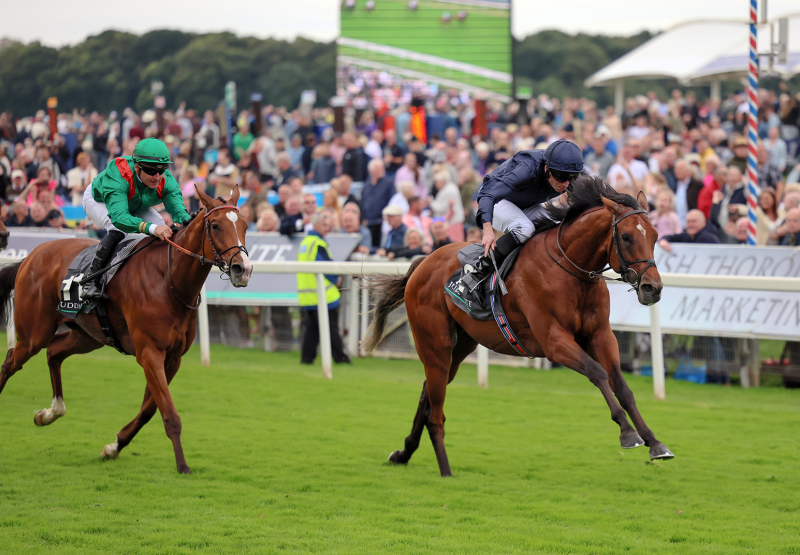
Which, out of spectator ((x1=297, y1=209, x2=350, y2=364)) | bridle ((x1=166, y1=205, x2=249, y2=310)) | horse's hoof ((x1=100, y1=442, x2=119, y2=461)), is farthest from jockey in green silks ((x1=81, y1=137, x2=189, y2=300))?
spectator ((x1=297, y1=209, x2=350, y2=364))

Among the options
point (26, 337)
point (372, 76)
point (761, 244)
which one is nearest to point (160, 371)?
point (26, 337)

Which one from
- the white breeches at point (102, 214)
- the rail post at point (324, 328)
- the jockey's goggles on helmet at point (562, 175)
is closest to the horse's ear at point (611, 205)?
the jockey's goggles on helmet at point (562, 175)

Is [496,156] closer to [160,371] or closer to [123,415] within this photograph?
[123,415]

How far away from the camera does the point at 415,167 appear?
535 inches

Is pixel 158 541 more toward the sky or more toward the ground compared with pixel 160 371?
more toward the ground

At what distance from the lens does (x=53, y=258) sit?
6.53 m

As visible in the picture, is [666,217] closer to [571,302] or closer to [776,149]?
[776,149]

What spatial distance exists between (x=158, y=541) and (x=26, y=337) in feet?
9.05

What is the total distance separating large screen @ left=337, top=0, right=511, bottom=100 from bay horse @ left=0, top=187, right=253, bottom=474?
1480 cm

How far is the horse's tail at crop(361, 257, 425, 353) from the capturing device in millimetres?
6672

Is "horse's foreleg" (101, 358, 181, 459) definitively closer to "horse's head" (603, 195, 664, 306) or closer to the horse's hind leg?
the horse's hind leg

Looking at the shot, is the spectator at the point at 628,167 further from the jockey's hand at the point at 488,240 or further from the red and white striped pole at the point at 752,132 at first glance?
the jockey's hand at the point at 488,240

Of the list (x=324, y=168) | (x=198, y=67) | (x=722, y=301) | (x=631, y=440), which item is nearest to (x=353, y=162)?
(x=324, y=168)

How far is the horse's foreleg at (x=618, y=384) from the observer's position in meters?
4.46
